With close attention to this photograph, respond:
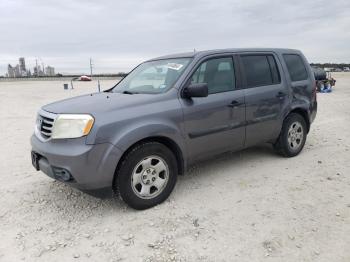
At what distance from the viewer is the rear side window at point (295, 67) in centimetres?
568

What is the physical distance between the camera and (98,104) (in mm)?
3869

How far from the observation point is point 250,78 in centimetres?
498

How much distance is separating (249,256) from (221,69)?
257 centimetres

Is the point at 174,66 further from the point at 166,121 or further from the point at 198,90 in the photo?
the point at 166,121

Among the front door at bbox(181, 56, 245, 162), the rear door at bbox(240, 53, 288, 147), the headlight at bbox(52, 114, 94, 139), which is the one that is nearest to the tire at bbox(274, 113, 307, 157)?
the rear door at bbox(240, 53, 288, 147)

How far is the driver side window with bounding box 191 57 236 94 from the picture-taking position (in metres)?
4.45

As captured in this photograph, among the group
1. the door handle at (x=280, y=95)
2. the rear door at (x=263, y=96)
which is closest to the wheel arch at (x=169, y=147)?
the rear door at (x=263, y=96)

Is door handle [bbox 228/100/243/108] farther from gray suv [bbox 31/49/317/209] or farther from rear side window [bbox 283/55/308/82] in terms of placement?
rear side window [bbox 283/55/308/82]

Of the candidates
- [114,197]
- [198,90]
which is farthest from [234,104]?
[114,197]

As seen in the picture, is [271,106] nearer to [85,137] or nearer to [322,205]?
[322,205]

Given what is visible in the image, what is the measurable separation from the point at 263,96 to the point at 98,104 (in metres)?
2.46

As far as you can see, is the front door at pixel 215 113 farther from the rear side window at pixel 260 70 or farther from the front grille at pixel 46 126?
the front grille at pixel 46 126

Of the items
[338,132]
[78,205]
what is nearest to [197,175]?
[78,205]

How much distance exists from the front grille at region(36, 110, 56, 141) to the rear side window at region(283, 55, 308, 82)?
381 cm
